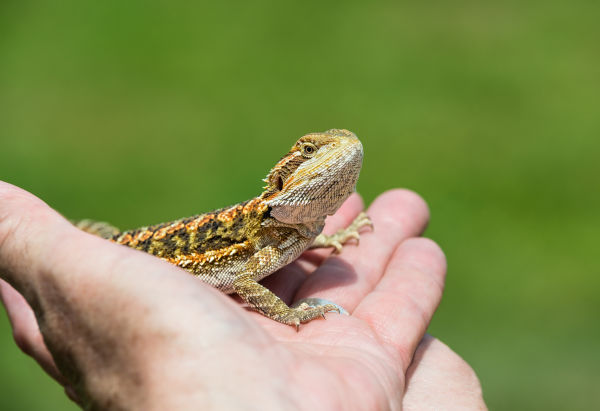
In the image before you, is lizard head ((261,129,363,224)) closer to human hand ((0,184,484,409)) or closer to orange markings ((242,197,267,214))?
orange markings ((242,197,267,214))

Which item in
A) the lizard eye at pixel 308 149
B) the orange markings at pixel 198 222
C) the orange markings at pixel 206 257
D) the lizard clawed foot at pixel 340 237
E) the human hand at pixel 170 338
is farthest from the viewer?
Answer: the lizard clawed foot at pixel 340 237

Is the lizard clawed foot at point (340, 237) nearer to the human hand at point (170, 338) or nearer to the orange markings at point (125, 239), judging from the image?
the human hand at point (170, 338)

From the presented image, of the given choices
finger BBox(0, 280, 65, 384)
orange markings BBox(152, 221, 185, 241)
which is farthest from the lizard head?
finger BBox(0, 280, 65, 384)

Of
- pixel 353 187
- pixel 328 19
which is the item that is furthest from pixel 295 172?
pixel 328 19

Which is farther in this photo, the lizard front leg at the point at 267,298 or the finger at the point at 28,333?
the finger at the point at 28,333

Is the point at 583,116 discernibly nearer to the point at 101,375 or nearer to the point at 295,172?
the point at 295,172

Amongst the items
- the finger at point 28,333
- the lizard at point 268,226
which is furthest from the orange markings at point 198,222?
the finger at point 28,333
